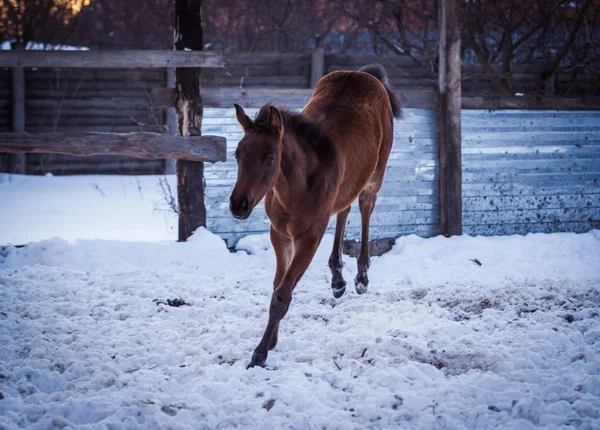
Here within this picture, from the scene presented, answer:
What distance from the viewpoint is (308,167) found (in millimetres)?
4250

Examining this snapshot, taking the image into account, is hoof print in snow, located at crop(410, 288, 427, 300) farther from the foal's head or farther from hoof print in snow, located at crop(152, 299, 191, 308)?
the foal's head

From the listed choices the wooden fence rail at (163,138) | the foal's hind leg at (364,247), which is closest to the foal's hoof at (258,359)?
the foal's hind leg at (364,247)

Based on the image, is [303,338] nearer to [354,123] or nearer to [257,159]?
[257,159]

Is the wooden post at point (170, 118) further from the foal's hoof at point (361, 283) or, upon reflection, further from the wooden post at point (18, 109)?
the foal's hoof at point (361, 283)

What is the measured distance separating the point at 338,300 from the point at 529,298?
1603mm

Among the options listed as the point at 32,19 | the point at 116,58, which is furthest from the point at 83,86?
the point at 116,58

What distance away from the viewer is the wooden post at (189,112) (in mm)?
6664

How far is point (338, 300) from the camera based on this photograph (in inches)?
211

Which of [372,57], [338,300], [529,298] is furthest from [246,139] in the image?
[372,57]

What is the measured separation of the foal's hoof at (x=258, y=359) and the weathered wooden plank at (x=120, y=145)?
10.5 feet

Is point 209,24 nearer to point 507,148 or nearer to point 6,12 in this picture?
point 6,12

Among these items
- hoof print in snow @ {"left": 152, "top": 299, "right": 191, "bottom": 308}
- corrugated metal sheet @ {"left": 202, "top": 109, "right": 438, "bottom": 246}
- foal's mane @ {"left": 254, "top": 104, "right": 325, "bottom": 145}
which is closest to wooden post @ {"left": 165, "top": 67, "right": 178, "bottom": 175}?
corrugated metal sheet @ {"left": 202, "top": 109, "right": 438, "bottom": 246}

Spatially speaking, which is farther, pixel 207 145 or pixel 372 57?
pixel 372 57

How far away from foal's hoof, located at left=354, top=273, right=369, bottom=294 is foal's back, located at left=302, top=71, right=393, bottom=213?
35.9 inches
